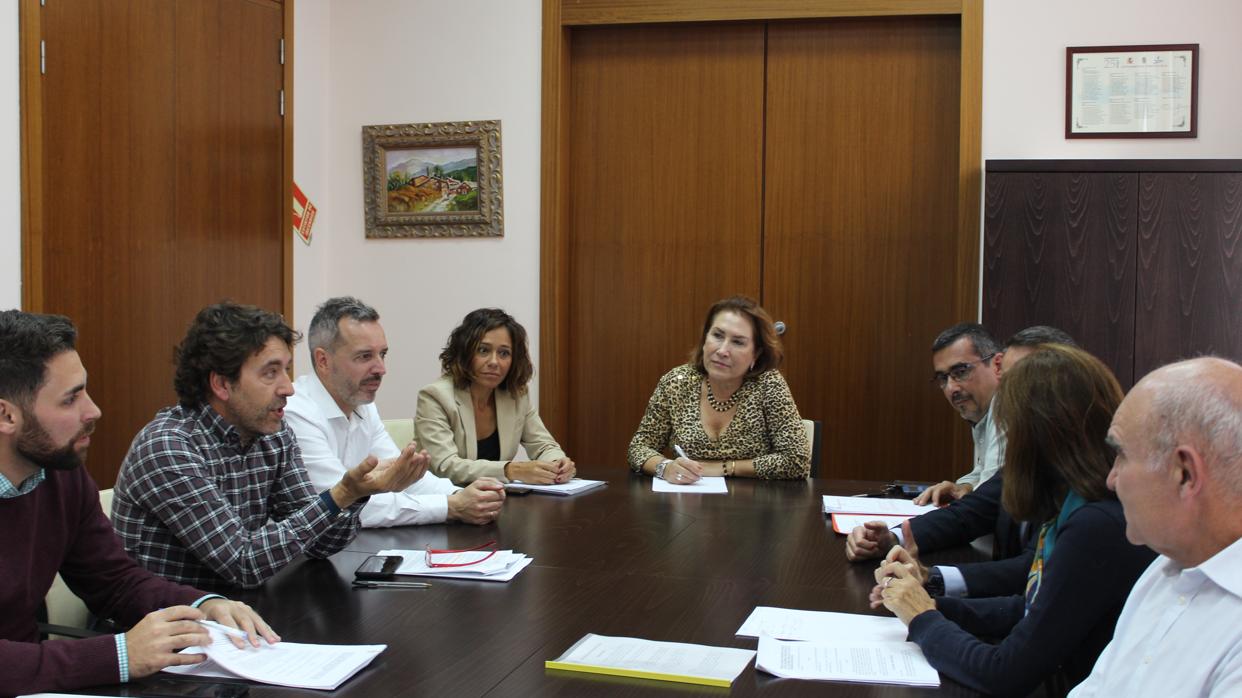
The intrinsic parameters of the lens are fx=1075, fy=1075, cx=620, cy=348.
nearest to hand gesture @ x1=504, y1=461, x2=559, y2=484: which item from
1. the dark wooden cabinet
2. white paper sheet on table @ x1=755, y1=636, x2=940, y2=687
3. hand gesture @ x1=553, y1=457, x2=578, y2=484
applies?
hand gesture @ x1=553, y1=457, x2=578, y2=484

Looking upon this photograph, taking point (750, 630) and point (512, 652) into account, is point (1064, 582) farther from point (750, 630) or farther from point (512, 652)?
point (512, 652)

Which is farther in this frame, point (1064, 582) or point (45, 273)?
point (45, 273)

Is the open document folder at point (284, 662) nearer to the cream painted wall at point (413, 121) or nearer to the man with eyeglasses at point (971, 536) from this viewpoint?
the man with eyeglasses at point (971, 536)

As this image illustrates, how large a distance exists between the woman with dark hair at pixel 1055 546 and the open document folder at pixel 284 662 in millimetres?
923

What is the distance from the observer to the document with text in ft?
5.42

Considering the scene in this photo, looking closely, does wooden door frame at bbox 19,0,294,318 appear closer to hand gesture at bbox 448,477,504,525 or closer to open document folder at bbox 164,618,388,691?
hand gesture at bbox 448,477,504,525

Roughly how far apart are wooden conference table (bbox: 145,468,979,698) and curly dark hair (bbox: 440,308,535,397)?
2.71ft

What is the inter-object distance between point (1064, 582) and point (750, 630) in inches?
21.2

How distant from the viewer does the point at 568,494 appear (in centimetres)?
336

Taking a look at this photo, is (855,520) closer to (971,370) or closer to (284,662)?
(971,370)

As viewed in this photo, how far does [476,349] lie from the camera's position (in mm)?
3836

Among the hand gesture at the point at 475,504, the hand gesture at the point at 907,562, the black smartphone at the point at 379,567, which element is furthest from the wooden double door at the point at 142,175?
the hand gesture at the point at 907,562

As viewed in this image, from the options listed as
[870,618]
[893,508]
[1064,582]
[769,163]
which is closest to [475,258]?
[769,163]

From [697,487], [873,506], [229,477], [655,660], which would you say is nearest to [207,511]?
[229,477]
